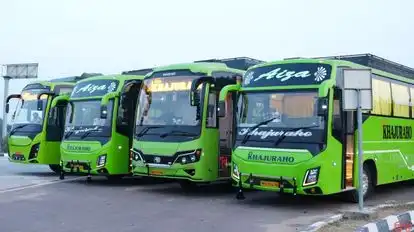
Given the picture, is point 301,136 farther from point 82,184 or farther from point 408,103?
point 82,184

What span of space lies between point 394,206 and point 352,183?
37.0 inches

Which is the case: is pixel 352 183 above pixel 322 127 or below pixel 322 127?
below

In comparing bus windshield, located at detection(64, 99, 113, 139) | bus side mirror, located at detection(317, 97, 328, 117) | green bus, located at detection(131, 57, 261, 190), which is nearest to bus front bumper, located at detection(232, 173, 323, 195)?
bus side mirror, located at detection(317, 97, 328, 117)

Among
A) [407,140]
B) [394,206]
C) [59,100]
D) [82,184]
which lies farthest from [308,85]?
[59,100]

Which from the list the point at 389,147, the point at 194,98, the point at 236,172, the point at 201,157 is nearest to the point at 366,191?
the point at 389,147

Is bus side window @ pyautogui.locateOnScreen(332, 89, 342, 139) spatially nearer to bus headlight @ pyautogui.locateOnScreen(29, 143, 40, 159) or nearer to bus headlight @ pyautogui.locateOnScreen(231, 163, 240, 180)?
bus headlight @ pyautogui.locateOnScreen(231, 163, 240, 180)

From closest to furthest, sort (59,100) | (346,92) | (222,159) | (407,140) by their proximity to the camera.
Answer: (346,92) → (222,159) → (407,140) → (59,100)

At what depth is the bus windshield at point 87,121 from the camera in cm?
1501

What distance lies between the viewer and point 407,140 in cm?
1411

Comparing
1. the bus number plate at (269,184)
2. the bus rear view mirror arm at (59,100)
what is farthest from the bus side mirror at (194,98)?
the bus rear view mirror arm at (59,100)

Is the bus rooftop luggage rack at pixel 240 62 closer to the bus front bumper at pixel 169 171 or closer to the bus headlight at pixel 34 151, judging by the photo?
the bus front bumper at pixel 169 171

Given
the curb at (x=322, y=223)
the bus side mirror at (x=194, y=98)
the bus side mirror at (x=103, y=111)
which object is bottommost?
the curb at (x=322, y=223)

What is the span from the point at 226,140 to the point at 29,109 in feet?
26.7

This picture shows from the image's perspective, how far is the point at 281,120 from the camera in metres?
11.0
